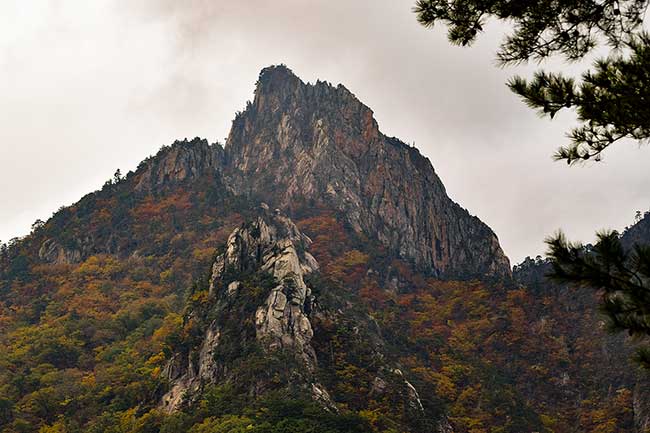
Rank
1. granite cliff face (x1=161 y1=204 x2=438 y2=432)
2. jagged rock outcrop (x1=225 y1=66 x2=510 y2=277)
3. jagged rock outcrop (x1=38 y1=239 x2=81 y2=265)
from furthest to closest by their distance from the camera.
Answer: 1. jagged rock outcrop (x1=225 y1=66 x2=510 y2=277)
2. jagged rock outcrop (x1=38 y1=239 x2=81 y2=265)
3. granite cliff face (x1=161 y1=204 x2=438 y2=432)

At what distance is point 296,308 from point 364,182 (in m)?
95.9

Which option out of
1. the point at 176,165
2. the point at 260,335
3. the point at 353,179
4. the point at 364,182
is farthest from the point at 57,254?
the point at 364,182

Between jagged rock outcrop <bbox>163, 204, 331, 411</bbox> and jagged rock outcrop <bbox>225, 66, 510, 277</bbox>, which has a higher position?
jagged rock outcrop <bbox>225, 66, 510, 277</bbox>

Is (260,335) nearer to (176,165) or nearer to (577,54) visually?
(577,54)

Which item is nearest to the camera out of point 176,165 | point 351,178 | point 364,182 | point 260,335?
point 260,335

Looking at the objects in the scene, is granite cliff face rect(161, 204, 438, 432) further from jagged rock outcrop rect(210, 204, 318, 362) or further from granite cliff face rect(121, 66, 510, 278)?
granite cliff face rect(121, 66, 510, 278)

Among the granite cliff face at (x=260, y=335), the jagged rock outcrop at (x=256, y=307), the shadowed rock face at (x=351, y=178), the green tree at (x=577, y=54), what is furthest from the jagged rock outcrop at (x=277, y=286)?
the shadowed rock face at (x=351, y=178)

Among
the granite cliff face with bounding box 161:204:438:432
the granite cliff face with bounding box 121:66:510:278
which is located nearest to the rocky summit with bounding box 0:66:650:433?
the granite cliff face with bounding box 161:204:438:432

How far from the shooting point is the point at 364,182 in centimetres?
16162

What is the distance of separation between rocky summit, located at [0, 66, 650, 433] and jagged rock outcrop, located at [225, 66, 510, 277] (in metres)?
0.55

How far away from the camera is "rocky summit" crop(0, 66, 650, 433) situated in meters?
62.2

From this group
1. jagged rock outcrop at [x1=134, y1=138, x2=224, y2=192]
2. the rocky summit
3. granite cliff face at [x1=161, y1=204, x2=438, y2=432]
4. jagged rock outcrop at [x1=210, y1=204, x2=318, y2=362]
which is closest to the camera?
granite cliff face at [x1=161, y1=204, x2=438, y2=432]

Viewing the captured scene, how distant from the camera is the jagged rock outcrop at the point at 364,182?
510ft

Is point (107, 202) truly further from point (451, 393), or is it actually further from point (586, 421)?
point (586, 421)
